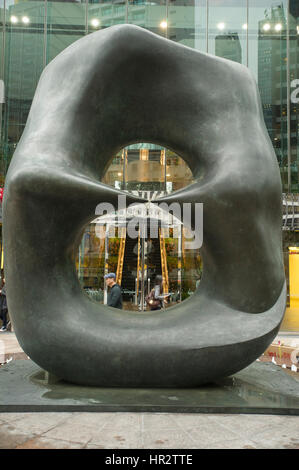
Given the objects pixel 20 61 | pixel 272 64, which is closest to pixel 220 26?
pixel 272 64

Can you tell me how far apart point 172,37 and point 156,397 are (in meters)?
15.8

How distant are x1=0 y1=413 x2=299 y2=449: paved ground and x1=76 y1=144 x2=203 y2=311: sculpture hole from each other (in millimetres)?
11971

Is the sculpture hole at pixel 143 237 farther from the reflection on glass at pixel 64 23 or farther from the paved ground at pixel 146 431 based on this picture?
the paved ground at pixel 146 431

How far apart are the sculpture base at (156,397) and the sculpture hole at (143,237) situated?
10741 millimetres

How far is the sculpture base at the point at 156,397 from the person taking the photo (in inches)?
171

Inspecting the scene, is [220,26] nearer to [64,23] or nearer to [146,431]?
[64,23]

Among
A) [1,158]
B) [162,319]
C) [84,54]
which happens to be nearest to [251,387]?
[162,319]

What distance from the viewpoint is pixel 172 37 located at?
17.5 meters

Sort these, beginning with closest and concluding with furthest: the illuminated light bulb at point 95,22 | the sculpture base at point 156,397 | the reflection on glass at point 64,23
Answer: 1. the sculpture base at point 156,397
2. the reflection on glass at point 64,23
3. the illuminated light bulb at point 95,22

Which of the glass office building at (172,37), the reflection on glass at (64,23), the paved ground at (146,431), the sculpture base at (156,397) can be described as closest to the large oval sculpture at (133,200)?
the sculpture base at (156,397)

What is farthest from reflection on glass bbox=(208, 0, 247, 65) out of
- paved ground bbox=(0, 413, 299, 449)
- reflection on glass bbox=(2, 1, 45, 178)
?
paved ground bbox=(0, 413, 299, 449)

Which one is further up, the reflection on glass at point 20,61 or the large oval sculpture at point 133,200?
the reflection on glass at point 20,61

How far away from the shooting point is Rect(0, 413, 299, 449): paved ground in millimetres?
3451
